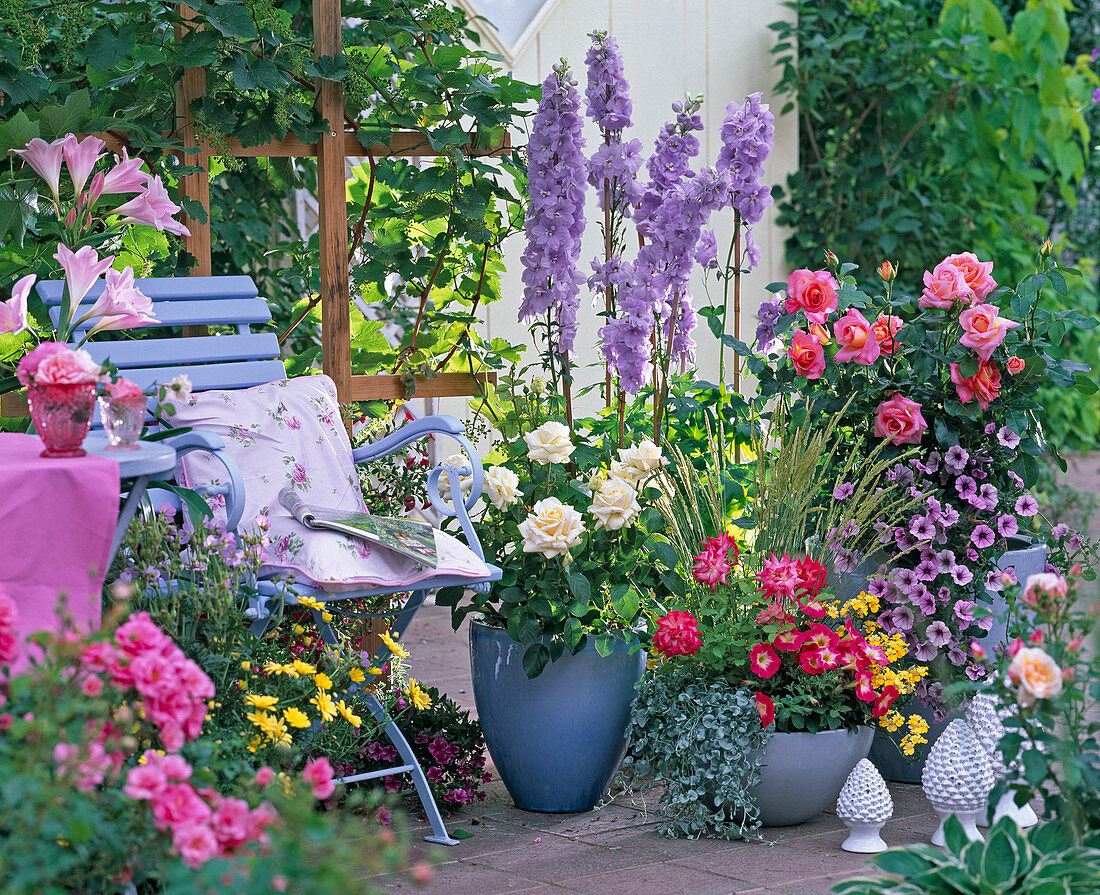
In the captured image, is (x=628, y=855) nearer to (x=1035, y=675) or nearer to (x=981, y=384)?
(x=1035, y=675)

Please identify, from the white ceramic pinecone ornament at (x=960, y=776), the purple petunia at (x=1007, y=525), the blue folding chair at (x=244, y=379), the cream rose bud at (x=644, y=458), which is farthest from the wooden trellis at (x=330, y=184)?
the white ceramic pinecone ornament at (x=960, y=776)

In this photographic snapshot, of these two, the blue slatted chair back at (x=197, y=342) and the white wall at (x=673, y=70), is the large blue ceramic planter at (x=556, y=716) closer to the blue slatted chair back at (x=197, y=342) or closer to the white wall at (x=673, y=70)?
the blue slatted chair back at (x=197, y=342)

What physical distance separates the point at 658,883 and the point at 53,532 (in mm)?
1204

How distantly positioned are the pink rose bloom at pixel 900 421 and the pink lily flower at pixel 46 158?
A: 182cm

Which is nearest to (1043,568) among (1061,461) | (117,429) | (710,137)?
(1061,461)

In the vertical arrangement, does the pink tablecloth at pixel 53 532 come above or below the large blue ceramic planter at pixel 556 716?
above

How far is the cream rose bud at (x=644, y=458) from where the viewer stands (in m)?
2.71

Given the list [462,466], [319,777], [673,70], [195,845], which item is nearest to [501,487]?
[462,466]

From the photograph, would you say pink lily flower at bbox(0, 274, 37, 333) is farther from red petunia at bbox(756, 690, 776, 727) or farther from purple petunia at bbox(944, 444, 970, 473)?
purple petunia at bbox(944, 444, 970, 473)

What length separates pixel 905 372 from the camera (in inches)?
112

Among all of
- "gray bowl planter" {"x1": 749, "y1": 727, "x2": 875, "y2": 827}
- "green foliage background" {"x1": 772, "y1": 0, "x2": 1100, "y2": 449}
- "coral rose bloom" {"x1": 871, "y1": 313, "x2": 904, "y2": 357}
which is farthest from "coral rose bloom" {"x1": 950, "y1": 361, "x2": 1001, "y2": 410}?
"green foliage background" {"x1": 772, "y1": 0, "x2": 1100, "y2": 449}

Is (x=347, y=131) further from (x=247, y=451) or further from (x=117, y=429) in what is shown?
(x=117, y=429)

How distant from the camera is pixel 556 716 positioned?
8.74 ft

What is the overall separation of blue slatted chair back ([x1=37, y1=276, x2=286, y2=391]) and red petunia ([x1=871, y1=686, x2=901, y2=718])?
1.45m
